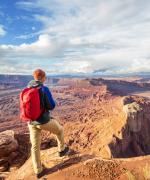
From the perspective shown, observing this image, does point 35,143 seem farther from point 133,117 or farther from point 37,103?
point 133,117

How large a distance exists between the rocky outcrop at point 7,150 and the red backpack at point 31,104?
15.6 feet

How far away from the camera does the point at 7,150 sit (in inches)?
443

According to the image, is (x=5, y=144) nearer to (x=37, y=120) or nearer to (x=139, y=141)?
(x=37, y=120)

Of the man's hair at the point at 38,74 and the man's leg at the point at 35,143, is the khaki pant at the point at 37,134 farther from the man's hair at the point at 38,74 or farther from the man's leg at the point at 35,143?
the man's hair at the point at 38,74

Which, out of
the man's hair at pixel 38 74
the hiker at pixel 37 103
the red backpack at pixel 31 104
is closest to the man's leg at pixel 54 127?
the hiker at pixel 37 103

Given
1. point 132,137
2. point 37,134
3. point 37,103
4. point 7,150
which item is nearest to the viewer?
point 37,103

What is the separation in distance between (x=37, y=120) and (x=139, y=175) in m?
2.47

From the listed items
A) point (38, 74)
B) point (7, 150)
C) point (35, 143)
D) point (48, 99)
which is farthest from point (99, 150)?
point (38, 74)

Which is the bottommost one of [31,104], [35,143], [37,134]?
[35,143]

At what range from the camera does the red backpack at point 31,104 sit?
6578 millimetres

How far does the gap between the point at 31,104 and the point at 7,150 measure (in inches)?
206

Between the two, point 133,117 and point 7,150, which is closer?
point 7,150

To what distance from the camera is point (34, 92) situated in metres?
6.57

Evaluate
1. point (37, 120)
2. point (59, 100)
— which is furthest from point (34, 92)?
point (59, 100)
